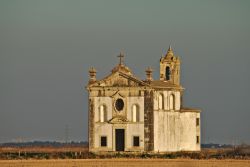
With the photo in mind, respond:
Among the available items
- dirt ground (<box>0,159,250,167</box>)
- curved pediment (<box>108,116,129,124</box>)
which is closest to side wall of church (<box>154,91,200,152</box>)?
curved pediment (<box>108,116,129,124</box>)

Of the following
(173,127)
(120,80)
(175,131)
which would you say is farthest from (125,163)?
(175,131)

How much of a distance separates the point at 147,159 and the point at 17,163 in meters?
9.85

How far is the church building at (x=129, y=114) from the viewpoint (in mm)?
87250

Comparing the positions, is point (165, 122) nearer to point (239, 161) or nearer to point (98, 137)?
point (98, 137)

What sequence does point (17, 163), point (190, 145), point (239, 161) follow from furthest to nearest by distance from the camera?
point (190, 145) < point (239, 161) < point (17, 163)

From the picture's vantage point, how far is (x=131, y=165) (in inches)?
2906

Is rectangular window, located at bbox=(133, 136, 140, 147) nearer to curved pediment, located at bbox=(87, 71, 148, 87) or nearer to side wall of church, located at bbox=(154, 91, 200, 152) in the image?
side wall of church, located at bbox=(154, 91, 200, 152)

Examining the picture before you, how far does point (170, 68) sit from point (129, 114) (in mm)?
8601

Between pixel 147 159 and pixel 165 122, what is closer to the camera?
pixel 147 159

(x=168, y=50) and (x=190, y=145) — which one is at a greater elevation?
(x=168, y=50)

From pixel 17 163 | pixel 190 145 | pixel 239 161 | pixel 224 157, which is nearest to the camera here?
pixel 17 163

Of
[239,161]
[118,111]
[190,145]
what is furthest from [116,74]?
[239,161]

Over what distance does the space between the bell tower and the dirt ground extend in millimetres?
17818

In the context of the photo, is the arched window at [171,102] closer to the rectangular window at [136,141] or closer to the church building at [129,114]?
the church building at [129,114]
